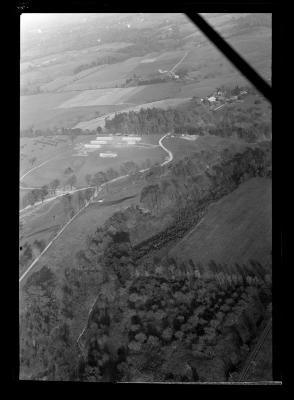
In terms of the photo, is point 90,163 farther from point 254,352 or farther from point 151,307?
point 254,352

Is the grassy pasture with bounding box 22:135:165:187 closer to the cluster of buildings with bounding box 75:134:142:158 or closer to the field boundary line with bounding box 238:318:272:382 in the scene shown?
the cluster of buildings with bounding box 75:134:142:158

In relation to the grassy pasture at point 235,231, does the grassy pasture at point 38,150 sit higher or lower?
higher

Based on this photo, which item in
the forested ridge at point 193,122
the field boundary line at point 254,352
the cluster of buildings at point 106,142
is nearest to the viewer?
the field boundary line at point 254,352

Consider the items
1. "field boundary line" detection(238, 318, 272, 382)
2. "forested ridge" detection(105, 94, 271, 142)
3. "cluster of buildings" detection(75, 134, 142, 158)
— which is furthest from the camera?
"cluster of buildings" detection(75, 134, 142, 158)

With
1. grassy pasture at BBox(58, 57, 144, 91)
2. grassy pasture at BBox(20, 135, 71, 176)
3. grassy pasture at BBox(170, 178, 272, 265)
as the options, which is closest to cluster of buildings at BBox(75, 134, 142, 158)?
grassy pasture at BBox(20, 135, 71, 176)

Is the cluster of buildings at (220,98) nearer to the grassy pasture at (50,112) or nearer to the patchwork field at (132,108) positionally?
the patchwork field at (132,108)

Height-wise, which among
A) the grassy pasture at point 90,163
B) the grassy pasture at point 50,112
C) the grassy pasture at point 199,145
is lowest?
the grassy pasture at point 90,163

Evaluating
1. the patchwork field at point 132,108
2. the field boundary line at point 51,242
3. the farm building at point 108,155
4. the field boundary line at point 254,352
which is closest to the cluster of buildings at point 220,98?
the patchwork field at point 132,108

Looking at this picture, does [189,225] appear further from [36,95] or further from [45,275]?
[36,95]
